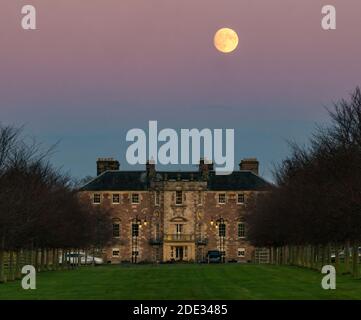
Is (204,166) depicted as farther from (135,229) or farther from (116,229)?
(116,229)

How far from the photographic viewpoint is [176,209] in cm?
15088

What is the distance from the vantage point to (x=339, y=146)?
54.3 meters

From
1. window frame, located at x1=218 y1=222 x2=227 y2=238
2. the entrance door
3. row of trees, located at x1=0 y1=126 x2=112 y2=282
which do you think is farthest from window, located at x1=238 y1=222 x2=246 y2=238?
row of trees, located at x1=0 y1=126 x2=112 y2=282

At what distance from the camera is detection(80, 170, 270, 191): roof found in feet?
498

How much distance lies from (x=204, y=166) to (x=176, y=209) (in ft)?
26.5

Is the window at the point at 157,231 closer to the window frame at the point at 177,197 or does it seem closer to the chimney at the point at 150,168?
the window frame at the point at 177,197

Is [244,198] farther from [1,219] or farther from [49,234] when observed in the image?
[1,219]

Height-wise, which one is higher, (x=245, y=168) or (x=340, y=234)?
(x=245, y=168)

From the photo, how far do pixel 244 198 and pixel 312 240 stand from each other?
81.4 m

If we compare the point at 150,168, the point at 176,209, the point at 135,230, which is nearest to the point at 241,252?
the point at 176,209

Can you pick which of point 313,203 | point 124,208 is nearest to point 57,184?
point 313,203

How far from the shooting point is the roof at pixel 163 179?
152 metres

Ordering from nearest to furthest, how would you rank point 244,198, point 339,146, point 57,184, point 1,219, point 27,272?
point 1,219
point 339,146
point 27,272
point 57,184
point 244,198

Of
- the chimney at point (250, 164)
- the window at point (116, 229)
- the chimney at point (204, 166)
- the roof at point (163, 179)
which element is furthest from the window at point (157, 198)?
the chimney at point (250, 164)
